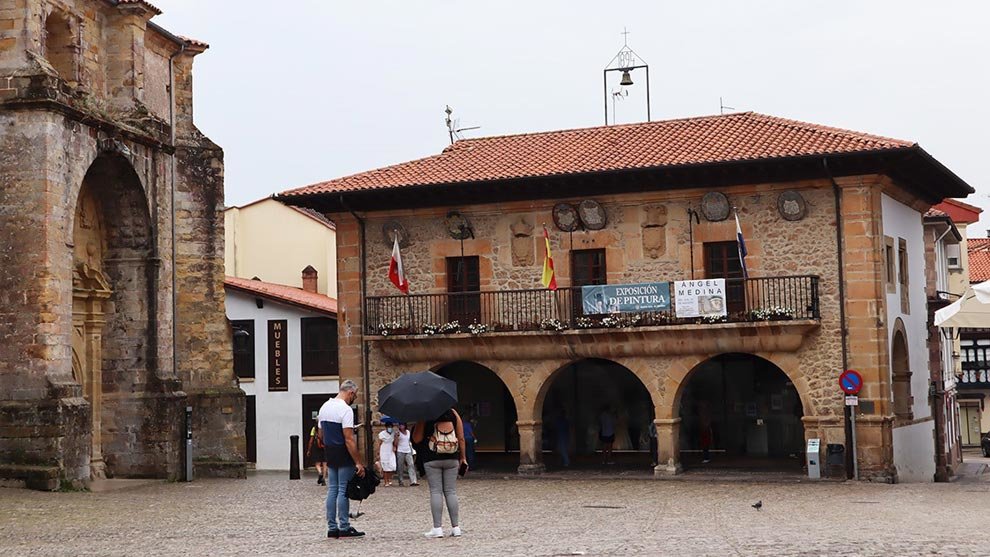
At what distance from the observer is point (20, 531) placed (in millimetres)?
16781

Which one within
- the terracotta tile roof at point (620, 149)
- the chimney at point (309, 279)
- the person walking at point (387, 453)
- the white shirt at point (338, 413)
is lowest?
the person walking at point (387, 453)

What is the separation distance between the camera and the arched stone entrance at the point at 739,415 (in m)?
31.1

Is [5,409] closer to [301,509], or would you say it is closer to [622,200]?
[301,509]

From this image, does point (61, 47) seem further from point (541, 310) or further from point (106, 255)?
point (541, 310)

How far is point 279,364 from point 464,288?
12.3m

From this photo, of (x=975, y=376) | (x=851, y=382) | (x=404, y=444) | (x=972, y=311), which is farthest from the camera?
(x=975, y=376)

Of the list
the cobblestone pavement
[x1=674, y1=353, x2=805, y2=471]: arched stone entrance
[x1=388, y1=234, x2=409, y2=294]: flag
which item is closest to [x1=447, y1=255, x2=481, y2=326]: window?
[x1=388, y1=234, x2=409, y2=294]: flag

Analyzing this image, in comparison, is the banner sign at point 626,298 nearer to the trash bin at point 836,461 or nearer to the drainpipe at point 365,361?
the trash bin at point 836,461

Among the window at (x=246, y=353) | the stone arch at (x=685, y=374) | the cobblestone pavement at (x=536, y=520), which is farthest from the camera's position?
the window at (x=246, y=353)

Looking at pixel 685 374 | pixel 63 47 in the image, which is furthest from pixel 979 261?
pixel 63 47

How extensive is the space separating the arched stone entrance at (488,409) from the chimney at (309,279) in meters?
14.8

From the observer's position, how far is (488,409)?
1309 inches

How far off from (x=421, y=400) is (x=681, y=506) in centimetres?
710

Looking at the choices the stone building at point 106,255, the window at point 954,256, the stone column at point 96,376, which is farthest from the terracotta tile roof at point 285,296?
the window at point 954,256
